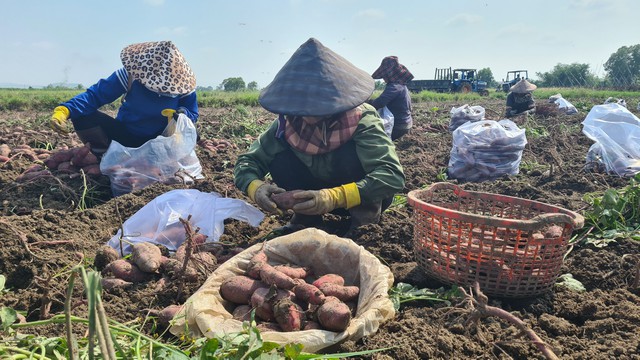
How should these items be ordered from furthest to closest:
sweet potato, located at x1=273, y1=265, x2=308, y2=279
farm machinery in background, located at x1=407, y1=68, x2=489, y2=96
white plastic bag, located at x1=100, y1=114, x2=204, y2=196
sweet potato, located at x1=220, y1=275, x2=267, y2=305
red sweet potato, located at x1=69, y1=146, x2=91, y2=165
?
1. farm machinery in background, located at x1=407, y1=68, x2=489, y2=96
2. red sweet potato, located at x1=69, y1=146, x2=91, y2=165
3. white plastic bag, located at x1=100, y1=114, x2=204, y2=196
4. sweet potato, located at x1=273, y1=265, x2=308, y2=279
5. sweet potato, located at x1=220, y1=275, x2=267, y2=305

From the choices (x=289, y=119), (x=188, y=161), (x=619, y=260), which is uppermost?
(x=289, y=119)

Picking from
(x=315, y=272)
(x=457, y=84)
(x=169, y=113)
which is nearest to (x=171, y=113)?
(x=169, y=113)

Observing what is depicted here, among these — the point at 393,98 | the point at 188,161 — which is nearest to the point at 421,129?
the point at 393,98

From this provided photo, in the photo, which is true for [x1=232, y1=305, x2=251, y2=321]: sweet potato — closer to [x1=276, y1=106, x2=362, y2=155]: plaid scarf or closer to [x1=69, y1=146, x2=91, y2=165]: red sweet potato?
[x1=276, y1=106, x2=362, y2=155]: plaid scarf

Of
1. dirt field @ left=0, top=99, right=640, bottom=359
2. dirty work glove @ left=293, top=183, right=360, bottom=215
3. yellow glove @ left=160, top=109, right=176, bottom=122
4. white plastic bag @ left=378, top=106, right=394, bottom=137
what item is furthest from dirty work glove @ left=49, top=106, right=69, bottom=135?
white plastic bag @ left=378, top=106, right=394, bottom=137

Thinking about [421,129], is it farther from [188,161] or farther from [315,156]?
[315,156]

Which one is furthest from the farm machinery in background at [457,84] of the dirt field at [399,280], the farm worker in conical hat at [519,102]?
the dirt field at [399,280]

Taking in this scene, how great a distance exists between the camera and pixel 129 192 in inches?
157

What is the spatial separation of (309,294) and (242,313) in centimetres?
31

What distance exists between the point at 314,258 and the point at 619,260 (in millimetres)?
1549

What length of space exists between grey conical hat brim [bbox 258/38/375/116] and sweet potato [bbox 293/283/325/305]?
1.04 metres

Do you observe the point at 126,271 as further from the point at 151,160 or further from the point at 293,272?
the point at 151,160

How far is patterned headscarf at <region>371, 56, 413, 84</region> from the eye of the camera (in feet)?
22.0

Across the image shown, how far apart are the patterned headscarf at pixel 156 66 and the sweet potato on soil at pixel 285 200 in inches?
75.3
